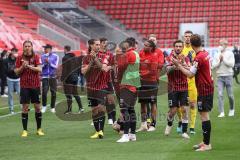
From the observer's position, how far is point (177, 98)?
12961 millimetres

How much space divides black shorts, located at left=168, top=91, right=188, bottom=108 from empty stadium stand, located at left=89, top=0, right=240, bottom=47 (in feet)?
96.2

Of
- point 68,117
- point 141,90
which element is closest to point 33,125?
point 68,117

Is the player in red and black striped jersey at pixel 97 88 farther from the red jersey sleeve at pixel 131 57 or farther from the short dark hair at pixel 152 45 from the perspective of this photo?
the short dark hair at pixel 152 45

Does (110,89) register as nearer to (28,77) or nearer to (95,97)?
(95,97)

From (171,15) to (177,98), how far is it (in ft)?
106

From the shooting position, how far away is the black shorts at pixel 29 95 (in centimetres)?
1365

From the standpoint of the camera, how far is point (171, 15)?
4478 cm

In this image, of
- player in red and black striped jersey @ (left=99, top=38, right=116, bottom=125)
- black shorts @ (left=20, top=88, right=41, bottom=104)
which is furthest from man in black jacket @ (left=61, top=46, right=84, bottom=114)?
black shorts @ (left=20, top=88, right=41, bottom=104)

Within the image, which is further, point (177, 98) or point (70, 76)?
point (70, 76)

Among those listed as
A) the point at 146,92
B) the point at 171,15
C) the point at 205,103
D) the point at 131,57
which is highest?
the point at 171,15

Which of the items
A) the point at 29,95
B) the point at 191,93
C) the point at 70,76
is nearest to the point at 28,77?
the point at 29,95

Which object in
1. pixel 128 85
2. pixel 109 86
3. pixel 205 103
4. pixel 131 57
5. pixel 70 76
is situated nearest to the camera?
pixel 205 103

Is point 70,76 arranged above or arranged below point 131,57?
below

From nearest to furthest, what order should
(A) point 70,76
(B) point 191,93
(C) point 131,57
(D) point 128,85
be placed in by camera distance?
1. (C) point 131,57
2. (D) point 128,85
3. (B) point 191,93
4. (A) point 70,76
